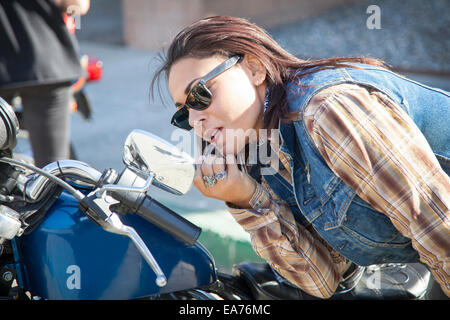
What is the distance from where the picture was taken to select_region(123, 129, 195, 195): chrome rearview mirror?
4.02 feet

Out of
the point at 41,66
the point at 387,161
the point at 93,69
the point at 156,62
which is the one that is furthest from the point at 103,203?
the point at 156,62

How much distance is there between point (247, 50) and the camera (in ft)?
4.92

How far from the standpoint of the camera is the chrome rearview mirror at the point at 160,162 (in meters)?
1.23

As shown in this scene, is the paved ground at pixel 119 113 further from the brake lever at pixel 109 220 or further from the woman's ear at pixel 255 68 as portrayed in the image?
the brake lever at pixel 109 220

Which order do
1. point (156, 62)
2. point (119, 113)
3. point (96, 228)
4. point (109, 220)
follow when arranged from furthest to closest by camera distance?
point (119, 113) < point (156, 62) < point (96, 228) < point (109, 220)

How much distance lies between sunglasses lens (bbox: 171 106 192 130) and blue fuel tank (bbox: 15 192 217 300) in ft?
1.22

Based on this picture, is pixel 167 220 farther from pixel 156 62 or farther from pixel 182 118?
pixel 156 62

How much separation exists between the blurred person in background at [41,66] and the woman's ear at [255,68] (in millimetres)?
1353

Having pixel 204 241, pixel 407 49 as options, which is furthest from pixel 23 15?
pixel 407 49

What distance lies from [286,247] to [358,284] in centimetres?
27

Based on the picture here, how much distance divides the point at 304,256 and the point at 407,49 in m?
6.63

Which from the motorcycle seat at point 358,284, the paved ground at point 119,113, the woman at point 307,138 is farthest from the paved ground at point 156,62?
the woman at point 307,138

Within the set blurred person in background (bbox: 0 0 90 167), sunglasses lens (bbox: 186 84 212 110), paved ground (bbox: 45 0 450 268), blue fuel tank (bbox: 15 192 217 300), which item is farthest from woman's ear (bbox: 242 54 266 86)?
blurred person in background (bbox: 0 0 90 167)

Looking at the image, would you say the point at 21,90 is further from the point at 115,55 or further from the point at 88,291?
the point at 115,55
